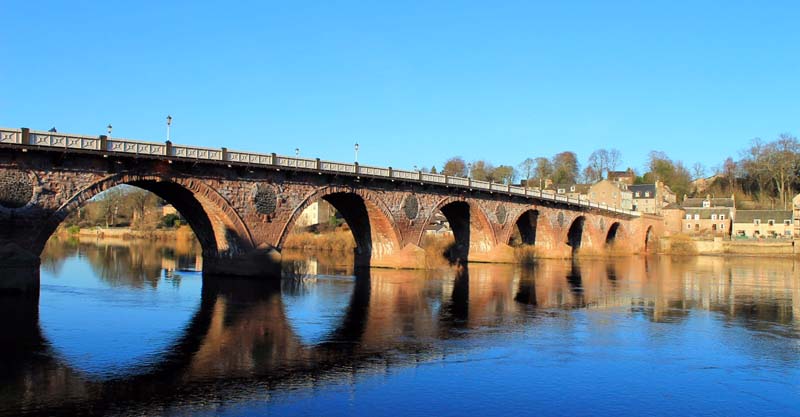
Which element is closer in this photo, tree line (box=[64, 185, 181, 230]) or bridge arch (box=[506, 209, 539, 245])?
bridge arch (box=[506, 209, 539, 245])

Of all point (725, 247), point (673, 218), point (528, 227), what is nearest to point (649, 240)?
point (725, 247)

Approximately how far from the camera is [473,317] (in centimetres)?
3225

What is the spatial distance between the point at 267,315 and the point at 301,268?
85.5ft

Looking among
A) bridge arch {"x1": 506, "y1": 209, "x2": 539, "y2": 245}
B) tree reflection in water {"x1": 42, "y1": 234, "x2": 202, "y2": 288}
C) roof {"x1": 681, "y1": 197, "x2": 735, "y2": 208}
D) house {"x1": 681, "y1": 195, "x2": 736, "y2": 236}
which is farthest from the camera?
roof {"x1": 681, "y1": 197, "x2": 735, "y2": 208}

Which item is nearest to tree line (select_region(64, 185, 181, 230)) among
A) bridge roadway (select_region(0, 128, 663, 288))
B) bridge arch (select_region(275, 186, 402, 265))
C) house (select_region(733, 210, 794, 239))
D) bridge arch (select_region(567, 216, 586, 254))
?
bridge arch (select_region(567, 216, 586, 254))

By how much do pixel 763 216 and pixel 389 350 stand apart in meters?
110

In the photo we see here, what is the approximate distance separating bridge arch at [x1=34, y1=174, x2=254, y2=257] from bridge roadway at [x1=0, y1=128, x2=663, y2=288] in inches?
2.7

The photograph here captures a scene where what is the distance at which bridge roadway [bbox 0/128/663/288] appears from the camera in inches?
1314

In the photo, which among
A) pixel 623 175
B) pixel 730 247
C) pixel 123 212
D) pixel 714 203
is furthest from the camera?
pixel 623 175

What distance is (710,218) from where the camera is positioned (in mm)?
122250

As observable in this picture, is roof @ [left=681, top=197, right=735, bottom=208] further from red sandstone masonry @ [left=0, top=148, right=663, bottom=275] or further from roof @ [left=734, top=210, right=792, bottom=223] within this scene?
red sandstone masonry @ [left=0, top=148, right=663, bottom=275]

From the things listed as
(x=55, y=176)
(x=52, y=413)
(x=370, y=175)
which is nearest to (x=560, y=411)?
(x=52, y=413)

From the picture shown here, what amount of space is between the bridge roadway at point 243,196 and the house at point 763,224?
2347 inches

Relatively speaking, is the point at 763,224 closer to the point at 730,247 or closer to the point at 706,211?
the point at 706,211
